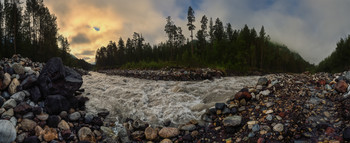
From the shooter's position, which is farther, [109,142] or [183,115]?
[183,115]

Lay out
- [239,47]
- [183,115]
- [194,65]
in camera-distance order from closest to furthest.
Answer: [183,115]
[194,65]
[239,47]

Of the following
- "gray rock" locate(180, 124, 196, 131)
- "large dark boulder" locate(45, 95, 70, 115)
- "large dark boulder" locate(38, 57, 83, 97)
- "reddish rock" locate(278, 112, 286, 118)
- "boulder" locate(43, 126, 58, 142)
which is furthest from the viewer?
"large dark boulder" locate(38, 57, 83, 97)

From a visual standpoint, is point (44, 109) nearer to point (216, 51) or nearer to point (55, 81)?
point (55, 81)

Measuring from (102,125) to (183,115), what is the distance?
2.30m

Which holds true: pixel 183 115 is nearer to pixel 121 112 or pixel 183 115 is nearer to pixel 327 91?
pixel 121 112

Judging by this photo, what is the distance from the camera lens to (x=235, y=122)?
12.6ft

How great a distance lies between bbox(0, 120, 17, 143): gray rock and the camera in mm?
3055

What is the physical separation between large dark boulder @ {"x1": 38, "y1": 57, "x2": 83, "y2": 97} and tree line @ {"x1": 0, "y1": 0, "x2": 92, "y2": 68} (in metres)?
25.6

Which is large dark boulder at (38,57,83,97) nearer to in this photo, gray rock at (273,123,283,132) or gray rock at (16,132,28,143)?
gray rock at (16,132,28,143)

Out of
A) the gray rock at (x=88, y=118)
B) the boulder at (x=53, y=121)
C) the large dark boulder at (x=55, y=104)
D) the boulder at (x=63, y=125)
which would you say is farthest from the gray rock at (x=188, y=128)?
the large dark boulder at (x=55, y=104)

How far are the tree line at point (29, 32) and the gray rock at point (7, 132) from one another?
27.5m

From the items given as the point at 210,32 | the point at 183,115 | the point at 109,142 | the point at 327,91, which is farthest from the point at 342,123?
the point at 210,32

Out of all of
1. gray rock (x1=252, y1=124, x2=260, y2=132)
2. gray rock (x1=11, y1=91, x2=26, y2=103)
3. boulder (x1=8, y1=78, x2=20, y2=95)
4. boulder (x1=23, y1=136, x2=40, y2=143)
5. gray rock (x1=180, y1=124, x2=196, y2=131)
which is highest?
boulder (x1=8, y1=78, x2=20, y2=95)

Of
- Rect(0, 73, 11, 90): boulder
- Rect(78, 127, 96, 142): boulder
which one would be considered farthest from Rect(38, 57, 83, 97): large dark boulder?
Rect(78, 127, 96, 142): boulder
